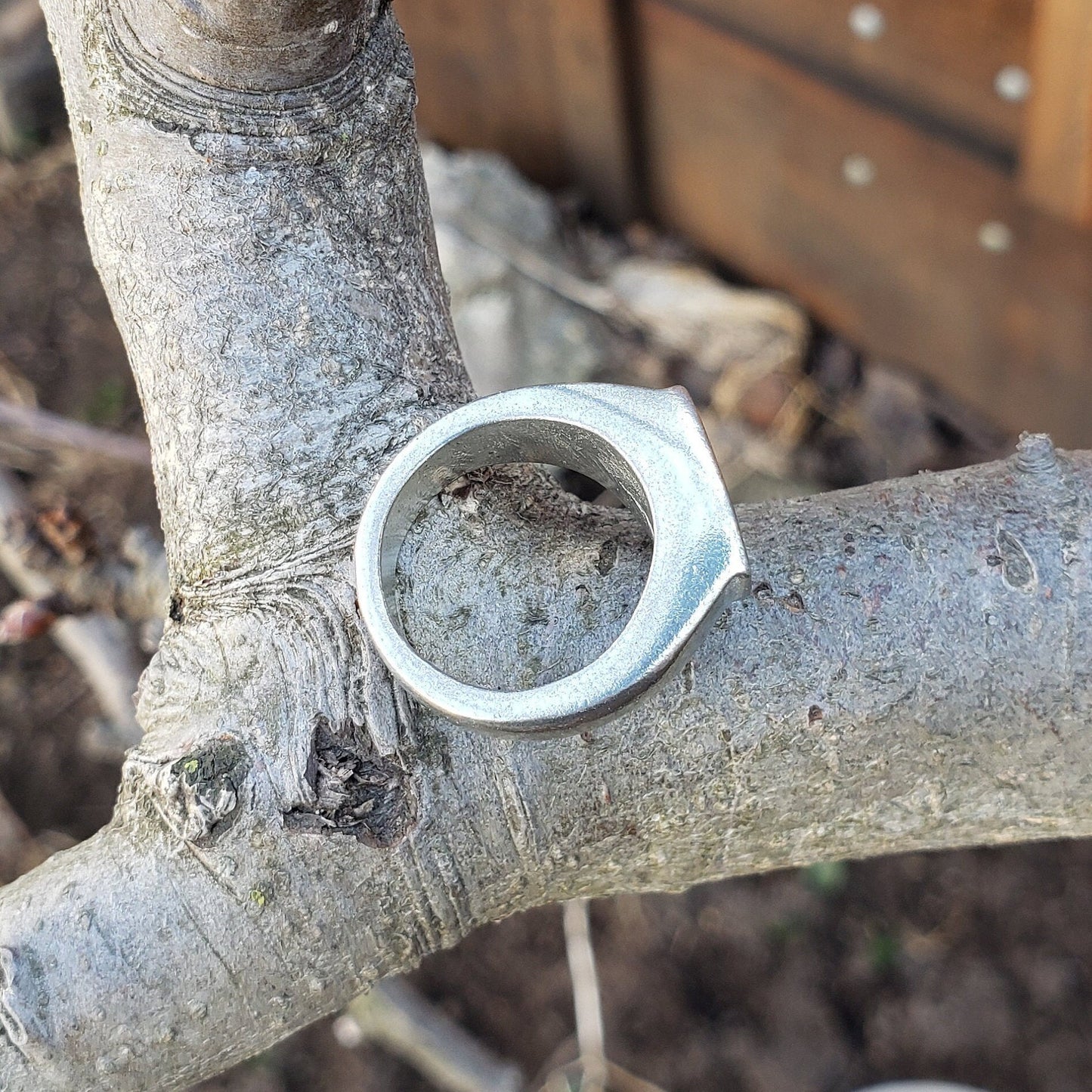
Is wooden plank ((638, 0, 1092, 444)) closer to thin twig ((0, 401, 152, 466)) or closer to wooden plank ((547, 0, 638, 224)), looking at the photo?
wooden plank ((547, 0, 638, 224))

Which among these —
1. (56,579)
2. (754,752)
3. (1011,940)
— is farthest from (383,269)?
(1011,940)

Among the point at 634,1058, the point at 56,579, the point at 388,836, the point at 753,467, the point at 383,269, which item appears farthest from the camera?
the point at 753,467

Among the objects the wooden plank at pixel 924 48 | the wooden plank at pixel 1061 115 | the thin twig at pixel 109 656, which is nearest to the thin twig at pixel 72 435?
the thin twig at pixel 109 656

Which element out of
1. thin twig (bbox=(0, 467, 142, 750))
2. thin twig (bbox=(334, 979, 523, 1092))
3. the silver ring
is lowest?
thin twig (bbox=(334, 979, 523, 1092))

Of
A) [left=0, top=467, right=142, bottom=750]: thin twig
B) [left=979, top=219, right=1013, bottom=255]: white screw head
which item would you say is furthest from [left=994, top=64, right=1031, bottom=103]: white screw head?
[left=0, top=467, right=142, bottom=750]: thin twig

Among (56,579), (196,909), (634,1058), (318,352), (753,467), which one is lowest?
(634,1058)

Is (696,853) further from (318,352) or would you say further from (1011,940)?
(1011,940)

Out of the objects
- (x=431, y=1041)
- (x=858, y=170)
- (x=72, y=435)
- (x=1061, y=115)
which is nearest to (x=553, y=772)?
(x=72, y=435)

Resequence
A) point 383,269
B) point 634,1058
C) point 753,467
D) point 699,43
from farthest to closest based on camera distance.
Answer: point 753,467 < point 699,43 < point 634,1058 < point 383,269
